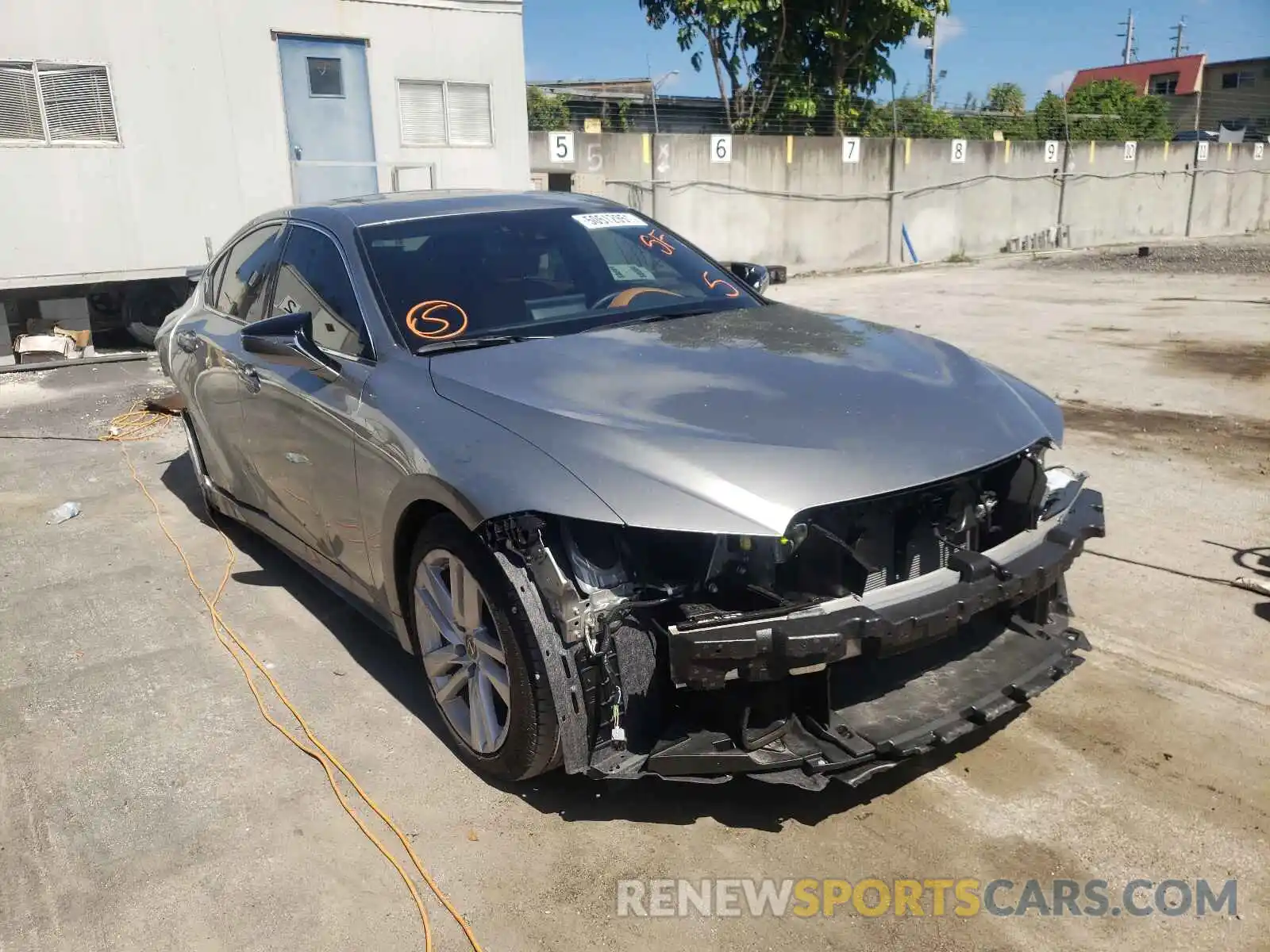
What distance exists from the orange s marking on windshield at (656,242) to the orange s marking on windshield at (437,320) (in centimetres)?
103

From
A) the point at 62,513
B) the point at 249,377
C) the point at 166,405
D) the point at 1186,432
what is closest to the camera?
the point at 249,377

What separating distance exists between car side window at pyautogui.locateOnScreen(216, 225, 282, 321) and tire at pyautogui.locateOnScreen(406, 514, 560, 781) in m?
1.89

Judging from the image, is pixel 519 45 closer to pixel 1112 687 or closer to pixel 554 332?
A: pixel 554 332

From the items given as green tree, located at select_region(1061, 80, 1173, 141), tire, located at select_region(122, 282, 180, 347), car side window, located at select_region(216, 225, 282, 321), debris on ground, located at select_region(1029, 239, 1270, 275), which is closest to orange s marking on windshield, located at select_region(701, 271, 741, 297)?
car side window, located at select_region(216, 225, 282, 321)

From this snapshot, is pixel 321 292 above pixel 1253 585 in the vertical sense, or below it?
above

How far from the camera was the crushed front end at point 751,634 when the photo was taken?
2.52 meters

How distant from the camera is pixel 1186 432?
680cm

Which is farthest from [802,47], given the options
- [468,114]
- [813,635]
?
[813,635]

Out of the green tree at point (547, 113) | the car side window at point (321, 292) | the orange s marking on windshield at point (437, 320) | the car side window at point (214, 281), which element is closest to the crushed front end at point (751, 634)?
the orange s marking on windshield at point (437, 320)

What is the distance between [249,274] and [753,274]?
2.27 meters

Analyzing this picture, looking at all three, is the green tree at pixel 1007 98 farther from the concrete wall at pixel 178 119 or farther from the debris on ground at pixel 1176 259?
the concrete wall at pixel 178 119

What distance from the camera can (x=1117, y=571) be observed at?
179 inches

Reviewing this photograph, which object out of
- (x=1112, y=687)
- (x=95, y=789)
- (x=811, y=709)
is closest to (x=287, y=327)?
(x=95, y=789)

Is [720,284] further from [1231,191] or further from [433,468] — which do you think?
[1231,191]
